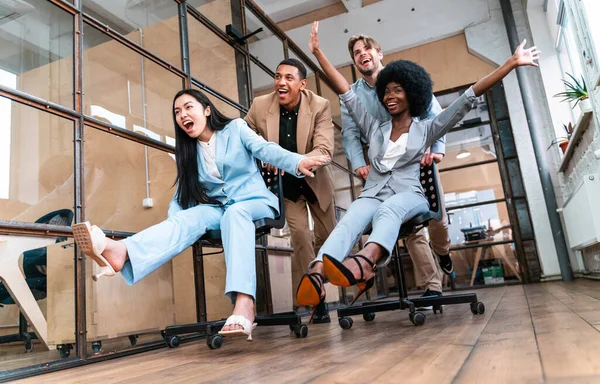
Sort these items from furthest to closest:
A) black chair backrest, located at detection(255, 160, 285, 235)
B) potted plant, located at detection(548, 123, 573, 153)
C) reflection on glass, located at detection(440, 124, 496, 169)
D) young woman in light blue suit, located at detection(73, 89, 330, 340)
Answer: reflection on glass, located at detection(440, 124, 496, 169) < potted plant, located at detection(548, 123, 573, 153) < black chair backrest, located at detection(255, 160, 285, 235) < young woman in light blue suit, located at detection(73, 89, 330, 340)

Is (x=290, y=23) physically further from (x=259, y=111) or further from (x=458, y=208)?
(x=259, y=111)

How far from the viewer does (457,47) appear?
525 centimetres

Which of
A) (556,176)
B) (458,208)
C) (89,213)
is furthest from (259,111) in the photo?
(556,176)

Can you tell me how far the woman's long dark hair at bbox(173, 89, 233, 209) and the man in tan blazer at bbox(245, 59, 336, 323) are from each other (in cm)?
39

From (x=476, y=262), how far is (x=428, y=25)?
2751 mm

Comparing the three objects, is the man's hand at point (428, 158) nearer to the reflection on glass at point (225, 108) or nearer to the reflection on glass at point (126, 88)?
the reflection on glass at point (126, 88)

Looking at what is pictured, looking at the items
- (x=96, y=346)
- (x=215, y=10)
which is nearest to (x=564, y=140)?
(x=215, y=10)

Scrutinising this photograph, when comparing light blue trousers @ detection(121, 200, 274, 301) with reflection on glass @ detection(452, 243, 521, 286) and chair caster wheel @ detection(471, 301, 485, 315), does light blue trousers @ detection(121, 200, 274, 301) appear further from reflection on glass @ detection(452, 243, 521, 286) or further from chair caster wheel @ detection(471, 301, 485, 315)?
reflection on glass @ detection(452, 243, 521, 286)

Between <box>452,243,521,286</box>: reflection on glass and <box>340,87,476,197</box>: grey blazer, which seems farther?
<box>452,243,521,286</box>: reflection on glass

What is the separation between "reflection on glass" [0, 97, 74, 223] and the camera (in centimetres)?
150

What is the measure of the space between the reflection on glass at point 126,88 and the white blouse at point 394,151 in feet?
3.53

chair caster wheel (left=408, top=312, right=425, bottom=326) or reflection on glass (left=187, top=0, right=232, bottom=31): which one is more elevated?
reflection on glass (left=187, top=0, right=232, bottom=31)

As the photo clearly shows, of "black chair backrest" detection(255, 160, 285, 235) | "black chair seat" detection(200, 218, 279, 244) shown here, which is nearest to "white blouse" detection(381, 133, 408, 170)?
"black chair backrest" detection(255, 160, 285, 235)

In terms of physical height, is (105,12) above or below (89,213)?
above
